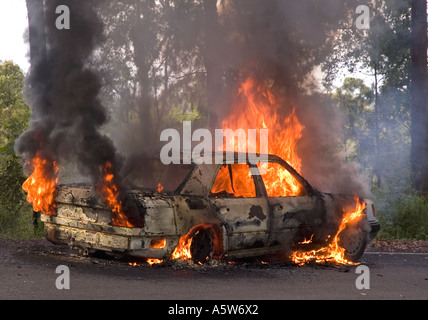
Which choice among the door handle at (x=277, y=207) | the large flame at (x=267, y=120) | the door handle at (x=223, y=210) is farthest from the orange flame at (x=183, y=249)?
the large flame at (x=267, y=120)

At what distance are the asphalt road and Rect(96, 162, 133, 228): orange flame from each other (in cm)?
64

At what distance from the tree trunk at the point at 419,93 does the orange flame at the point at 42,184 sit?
11.4 metres

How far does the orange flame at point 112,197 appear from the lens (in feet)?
22.5

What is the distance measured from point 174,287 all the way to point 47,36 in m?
4.63

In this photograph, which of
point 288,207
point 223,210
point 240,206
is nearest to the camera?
point 223,210

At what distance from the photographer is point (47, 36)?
29.3ft

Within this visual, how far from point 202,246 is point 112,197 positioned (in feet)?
4.50

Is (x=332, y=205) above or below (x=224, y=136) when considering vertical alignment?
below

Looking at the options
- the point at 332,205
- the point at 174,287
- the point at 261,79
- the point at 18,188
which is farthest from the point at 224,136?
the point at 174,287

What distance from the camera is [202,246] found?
752 centimetres

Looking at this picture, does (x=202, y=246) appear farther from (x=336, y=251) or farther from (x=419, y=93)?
(x=419, y=93)

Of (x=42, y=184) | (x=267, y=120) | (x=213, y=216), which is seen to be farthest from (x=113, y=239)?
(x=267, y=120)

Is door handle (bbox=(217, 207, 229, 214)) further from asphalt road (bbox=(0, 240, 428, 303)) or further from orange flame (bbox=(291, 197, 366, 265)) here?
orange flame (bbox=(291, 197, 366, 265))
